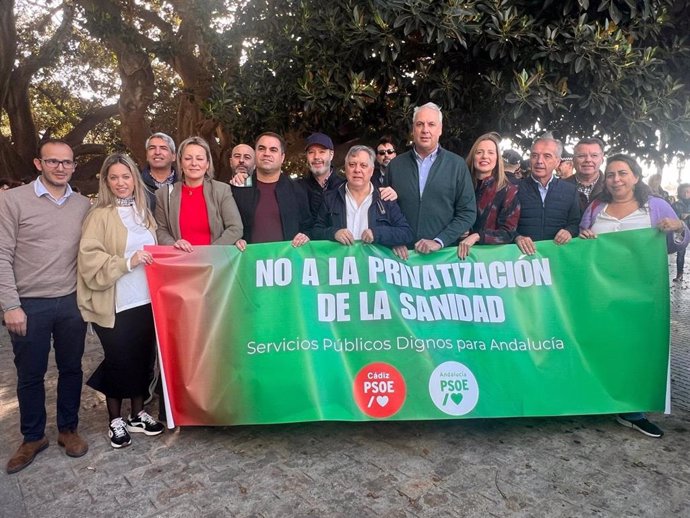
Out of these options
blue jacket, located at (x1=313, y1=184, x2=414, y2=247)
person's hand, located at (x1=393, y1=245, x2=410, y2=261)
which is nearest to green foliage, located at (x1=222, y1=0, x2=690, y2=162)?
blue jacket, located at (x1=313, y1=184, x2=414, y2=247)

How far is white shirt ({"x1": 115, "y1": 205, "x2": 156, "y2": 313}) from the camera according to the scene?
336 cm

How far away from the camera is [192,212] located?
3.60 m

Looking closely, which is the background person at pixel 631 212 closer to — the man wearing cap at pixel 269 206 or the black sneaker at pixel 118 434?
the man wearing cap at pixel 269 206

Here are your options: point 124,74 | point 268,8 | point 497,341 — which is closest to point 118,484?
point 497,341

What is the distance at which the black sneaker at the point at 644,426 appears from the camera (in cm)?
341

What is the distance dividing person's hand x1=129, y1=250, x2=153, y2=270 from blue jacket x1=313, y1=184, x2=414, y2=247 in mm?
1208

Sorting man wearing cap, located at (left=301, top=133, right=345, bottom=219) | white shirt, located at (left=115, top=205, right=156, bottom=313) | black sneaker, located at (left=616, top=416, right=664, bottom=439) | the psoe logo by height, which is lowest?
black sneaker, located at (left=616, top=416, right=664, bottom=439)

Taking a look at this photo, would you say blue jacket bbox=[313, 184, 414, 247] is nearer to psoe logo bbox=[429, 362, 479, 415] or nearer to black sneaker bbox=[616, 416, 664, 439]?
psoe logo bbox=[429, 362, 479, 415]

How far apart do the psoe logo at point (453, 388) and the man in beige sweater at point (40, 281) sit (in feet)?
7.88

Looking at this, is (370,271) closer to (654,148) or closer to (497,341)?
(497,341)

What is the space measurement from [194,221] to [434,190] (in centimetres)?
178

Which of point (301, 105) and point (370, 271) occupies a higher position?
point (301, 105)

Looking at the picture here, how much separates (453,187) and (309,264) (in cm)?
121

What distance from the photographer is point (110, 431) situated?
3506 millimetres
